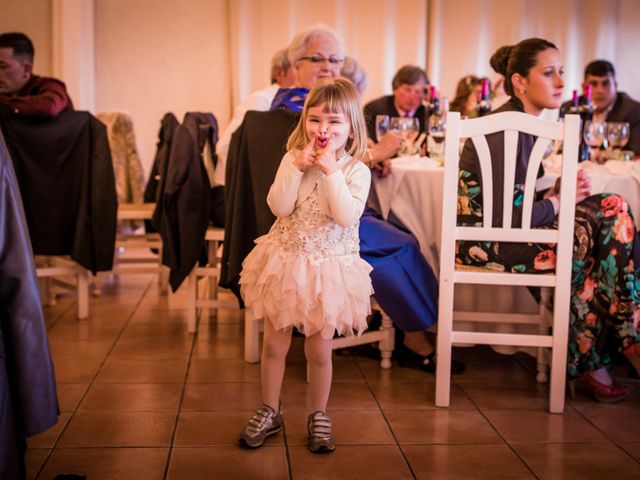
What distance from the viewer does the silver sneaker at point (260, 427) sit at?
215 centimetres

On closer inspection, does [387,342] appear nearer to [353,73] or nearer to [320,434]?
[320,434]

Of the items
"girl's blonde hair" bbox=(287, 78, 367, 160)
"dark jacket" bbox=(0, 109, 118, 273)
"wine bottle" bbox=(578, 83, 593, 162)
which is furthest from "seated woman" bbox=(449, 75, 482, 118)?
"girl's blonde hair" bbox=(287, 78, 367, 160)

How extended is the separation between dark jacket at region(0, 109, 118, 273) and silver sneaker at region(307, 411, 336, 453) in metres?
1.71

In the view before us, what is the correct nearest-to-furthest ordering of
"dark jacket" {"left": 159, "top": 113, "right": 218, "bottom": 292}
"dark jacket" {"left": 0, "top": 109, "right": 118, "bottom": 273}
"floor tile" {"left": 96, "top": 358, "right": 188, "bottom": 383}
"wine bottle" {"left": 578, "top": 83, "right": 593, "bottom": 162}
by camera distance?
"floor tile" {"left": 96, "top": 358, "right": 188, "bottom": 383}, "wine bottle" {"left": 578, "top": 83, "right": 593, "bottom": 162}, "dark jacket" {"left": 159, "top": 113, "right": 218, "bottom": 292}, "dark jacket" {"left": 0, "top": 109, "right": 118, "bottom": 273}

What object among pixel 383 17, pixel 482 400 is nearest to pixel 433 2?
pixel 383 17

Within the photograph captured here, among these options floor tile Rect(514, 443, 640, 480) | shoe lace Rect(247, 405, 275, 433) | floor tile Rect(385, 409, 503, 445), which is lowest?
floor tile Rect(514, 443, 640, 480)

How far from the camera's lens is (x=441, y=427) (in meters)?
2.36

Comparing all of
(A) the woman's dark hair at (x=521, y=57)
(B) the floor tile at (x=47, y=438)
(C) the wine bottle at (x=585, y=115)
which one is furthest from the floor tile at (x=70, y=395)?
(C) the wine bottle at (x=585, y=115)

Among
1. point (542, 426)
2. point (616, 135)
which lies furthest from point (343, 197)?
point (616, 135)

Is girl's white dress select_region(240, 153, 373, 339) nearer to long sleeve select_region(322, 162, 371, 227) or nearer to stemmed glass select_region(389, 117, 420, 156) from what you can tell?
long sleeve select_region(322, 162, 371, 227)

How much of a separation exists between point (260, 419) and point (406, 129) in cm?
154

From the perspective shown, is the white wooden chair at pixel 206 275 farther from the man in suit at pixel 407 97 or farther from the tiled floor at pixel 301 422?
the man in suit at pixel 407 97

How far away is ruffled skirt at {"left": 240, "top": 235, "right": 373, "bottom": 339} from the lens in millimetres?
2074

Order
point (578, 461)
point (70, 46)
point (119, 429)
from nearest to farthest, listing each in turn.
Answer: point (578, 461), point (119, 429), point (70, 46)
